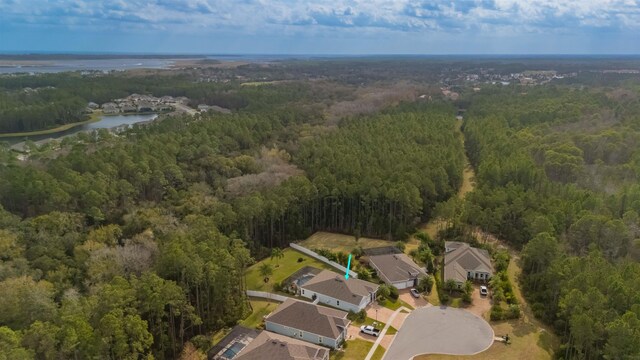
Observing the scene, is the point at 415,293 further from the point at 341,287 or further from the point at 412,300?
the point at 341,287

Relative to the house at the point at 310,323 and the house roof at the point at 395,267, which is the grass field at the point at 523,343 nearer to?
the house at the point at 310,323

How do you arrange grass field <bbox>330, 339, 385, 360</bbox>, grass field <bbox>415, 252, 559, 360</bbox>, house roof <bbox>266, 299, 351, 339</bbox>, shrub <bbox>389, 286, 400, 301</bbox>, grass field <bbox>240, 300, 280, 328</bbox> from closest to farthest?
grass field <bbox>330, 339, 385, 360</bbox> → grass field <bbox>415, 252, 559, 360</bbox> → house roof <bbox>266, 299, 351, 339</bbox> → grass field <bbox>240, 300, 280, 328</bbox> → shrub <bbox>389, 286, 400, 301</bbox>

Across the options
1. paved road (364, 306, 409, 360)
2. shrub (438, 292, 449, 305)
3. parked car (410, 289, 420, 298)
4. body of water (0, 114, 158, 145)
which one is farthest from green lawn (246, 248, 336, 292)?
body of water (0, 114, 158, 145)

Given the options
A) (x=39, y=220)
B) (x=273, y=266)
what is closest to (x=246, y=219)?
(x=273, y=266)

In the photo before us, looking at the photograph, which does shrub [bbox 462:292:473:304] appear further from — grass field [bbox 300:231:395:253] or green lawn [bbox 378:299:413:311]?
grass field [bbox 300:231:395:253]

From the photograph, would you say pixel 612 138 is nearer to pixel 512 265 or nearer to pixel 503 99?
pixel 512 265
